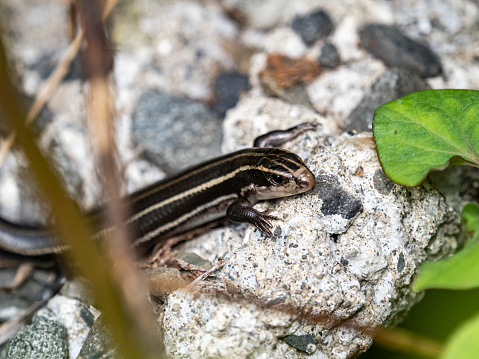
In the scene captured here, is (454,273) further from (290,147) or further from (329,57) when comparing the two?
(329,57)

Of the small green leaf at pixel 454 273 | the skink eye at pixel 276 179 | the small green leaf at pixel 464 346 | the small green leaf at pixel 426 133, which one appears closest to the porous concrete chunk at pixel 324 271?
the skink eye at pixel 276 179

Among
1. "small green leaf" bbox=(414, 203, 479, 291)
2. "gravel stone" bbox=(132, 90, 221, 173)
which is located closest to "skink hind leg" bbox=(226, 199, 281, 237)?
"gravel stone" bbox=(132, 90, 221, 173)

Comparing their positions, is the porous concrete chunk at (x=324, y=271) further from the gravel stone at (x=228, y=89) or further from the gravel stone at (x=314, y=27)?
the gravel stone at (x=314, y=27)

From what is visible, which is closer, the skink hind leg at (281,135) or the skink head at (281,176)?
the skink head at (281,176)

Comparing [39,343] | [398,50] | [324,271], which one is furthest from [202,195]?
[398,50]

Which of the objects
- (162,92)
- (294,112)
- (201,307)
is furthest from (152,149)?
(201,307)

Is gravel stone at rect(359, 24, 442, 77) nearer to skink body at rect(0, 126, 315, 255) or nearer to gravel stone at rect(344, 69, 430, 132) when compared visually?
gravel stone at rect(344, 69, 430, 132)
